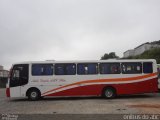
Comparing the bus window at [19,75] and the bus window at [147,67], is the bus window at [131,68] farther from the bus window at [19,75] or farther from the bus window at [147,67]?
the bus window at [19,75]

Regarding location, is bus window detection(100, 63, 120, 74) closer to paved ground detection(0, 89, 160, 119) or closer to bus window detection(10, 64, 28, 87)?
paved ground detection(0, 89, 160, 119)

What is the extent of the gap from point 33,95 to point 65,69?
9.75 feet

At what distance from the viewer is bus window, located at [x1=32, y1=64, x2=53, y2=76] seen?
23.3 meters

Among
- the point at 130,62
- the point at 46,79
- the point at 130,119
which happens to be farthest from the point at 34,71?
the point at 130,119

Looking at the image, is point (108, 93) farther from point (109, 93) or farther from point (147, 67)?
point (147, 67)

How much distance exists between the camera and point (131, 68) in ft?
77.9

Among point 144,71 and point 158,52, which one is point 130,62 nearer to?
point 144,71

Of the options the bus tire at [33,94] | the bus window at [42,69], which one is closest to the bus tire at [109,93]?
the bus window at [42,69]

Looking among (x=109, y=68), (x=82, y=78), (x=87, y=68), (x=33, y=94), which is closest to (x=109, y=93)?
(x=109, y=68)

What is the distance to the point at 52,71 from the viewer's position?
23484mm

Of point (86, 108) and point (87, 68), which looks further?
point (87, 68)

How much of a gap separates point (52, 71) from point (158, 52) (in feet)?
169

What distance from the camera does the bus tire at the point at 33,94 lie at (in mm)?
22914

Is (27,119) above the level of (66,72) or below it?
below
